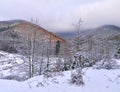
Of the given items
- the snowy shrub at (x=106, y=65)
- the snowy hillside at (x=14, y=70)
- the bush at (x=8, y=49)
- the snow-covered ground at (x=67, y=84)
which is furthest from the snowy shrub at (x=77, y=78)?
the bush at (x=8, y=49)

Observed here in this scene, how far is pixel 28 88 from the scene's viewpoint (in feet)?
29.4

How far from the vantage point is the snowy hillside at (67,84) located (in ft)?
28.2

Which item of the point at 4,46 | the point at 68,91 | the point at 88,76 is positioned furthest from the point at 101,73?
the point at 4,46

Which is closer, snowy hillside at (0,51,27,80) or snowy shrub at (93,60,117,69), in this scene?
snowy shrub at (93,60,117,69)

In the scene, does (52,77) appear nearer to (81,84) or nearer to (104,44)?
(81,84)

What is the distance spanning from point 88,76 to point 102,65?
5.56 feet

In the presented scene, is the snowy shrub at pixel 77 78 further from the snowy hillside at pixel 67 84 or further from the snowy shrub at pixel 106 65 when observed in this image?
the snowy shrub at pixel 106 65

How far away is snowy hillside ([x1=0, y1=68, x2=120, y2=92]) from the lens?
859 cm

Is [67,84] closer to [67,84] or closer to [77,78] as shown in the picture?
[67,84]

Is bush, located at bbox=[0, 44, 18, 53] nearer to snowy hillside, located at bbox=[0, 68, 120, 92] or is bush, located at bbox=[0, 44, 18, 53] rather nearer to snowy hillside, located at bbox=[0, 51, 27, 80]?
snowy hillside, located at bbox=[0, 51, 27, 80]

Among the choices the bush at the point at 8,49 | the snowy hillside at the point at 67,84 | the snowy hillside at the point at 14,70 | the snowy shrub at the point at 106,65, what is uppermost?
the bush at the point at 8,49

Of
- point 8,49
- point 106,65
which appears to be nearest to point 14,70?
point 106,65

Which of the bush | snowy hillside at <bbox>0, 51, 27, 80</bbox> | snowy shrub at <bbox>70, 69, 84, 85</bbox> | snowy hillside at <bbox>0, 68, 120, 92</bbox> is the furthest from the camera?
the bush

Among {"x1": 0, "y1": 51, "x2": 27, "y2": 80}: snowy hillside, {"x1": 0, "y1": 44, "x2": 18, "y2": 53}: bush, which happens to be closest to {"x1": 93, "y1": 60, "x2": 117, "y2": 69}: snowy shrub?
{"x1": 0, "y1": 51, "x2": 27, "y2": 80}: snowy hillside
